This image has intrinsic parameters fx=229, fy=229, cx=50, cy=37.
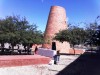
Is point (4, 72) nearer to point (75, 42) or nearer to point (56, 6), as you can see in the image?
point (75, 42)

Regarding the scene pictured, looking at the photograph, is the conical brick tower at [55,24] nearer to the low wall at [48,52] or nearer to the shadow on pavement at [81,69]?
the low wall at [48,52]

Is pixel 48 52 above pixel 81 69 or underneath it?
above

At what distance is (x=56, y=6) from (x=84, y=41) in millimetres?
8733

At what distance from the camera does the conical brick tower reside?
38.0 metres

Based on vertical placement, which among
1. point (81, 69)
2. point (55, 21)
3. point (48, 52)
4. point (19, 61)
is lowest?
point (81, 69)

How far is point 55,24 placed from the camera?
125 feet

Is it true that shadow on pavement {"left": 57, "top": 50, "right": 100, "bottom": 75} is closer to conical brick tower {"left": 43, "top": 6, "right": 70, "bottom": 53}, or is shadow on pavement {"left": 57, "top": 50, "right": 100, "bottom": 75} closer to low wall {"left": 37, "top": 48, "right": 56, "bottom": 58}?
low wall {"left": 37, "top": 48, "right": 56, "bottom": 58}

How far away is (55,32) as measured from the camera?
3797cm

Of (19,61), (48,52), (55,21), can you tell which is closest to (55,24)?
(55,21)

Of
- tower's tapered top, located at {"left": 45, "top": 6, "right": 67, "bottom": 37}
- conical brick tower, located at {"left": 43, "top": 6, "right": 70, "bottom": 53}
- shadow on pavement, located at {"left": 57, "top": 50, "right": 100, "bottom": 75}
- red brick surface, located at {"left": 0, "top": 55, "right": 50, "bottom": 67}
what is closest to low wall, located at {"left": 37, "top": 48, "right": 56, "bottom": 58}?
shadow on pavement, located at {"left": 57, "top": 50, "right": 100, "bottom": 75}

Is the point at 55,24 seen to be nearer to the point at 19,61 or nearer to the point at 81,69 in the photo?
the point at 81,69

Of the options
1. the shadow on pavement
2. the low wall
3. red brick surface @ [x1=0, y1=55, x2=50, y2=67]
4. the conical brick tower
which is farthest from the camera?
the conical brick tower

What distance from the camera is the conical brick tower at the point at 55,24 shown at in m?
38.0

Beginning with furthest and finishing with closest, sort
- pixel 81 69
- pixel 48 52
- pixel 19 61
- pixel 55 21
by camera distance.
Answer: pixel 55 21 → pixel 48 52 → pixel 81 69 → pixel 19 61
